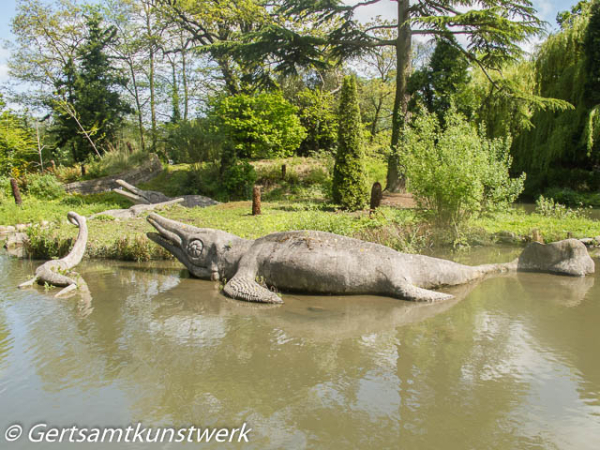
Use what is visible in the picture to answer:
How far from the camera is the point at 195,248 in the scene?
24.8 ft

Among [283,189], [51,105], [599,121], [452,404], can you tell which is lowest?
[452,404]

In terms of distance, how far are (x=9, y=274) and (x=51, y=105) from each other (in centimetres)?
2342

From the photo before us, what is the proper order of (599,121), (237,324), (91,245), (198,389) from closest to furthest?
(198,389)
(237,324)
(91,245)
(599,121)

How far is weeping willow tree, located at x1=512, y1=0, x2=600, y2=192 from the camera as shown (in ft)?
55.8

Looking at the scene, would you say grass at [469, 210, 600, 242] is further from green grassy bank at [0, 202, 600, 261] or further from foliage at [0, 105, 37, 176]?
foliage at [0, 105, 37, 176]

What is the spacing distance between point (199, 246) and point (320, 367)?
410cm

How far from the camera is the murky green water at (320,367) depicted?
332cm

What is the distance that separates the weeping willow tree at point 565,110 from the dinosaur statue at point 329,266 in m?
12.9

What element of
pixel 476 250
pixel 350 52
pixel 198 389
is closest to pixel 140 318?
pixel 198 389

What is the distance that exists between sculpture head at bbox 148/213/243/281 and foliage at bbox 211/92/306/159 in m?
12.8

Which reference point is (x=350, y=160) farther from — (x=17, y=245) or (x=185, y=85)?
(x=185, y=85)

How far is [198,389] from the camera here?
383 cm

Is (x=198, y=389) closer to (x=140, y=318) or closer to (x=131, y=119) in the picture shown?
(x=140, y=318)

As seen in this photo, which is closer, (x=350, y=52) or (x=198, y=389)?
(x=198, y=389)
